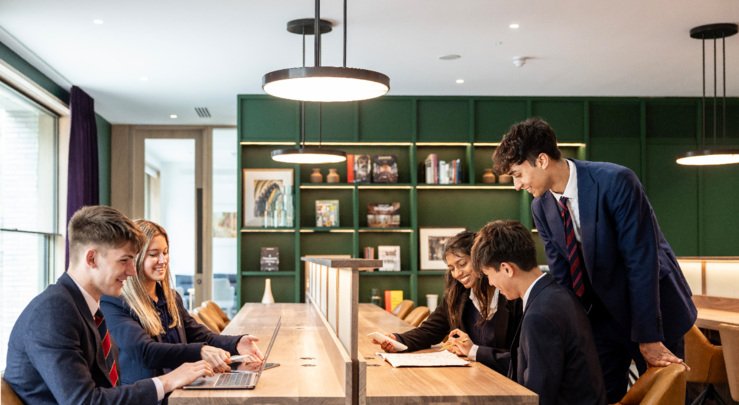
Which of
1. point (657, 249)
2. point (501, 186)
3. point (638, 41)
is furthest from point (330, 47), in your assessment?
point (657, 249)

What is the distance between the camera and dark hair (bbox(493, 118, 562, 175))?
2.86 m

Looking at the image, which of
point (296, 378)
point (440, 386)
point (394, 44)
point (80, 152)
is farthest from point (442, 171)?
point (440, 386)

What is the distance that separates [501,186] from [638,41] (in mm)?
2611

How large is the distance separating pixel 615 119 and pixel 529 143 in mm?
6425

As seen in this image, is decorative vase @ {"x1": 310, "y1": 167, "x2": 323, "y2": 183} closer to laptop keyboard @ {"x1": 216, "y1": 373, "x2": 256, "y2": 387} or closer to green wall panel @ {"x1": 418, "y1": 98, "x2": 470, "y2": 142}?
green wall panel @ {"x1": 418, "y1": 98, "x2": 470, "y2": 142}

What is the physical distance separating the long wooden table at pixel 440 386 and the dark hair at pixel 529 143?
0.74 m

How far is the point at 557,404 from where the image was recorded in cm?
241

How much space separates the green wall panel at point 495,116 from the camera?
878 cm

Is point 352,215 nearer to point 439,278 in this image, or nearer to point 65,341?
point 439,278

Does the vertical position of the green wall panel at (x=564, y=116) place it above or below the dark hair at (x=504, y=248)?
above

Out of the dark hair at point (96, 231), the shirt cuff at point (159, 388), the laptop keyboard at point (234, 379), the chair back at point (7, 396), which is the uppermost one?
the dark hair at point (96, 231)

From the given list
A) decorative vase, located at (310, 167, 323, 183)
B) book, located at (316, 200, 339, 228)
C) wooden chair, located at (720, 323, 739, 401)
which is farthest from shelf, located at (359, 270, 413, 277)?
wooden chair, located at (720, 323, 739, 401)

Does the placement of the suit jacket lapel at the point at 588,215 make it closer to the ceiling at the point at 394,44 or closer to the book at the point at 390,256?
the ceiling at the point at 394,44

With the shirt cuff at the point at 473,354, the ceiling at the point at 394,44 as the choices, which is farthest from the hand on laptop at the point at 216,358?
the ceiling at the point at 394,44
